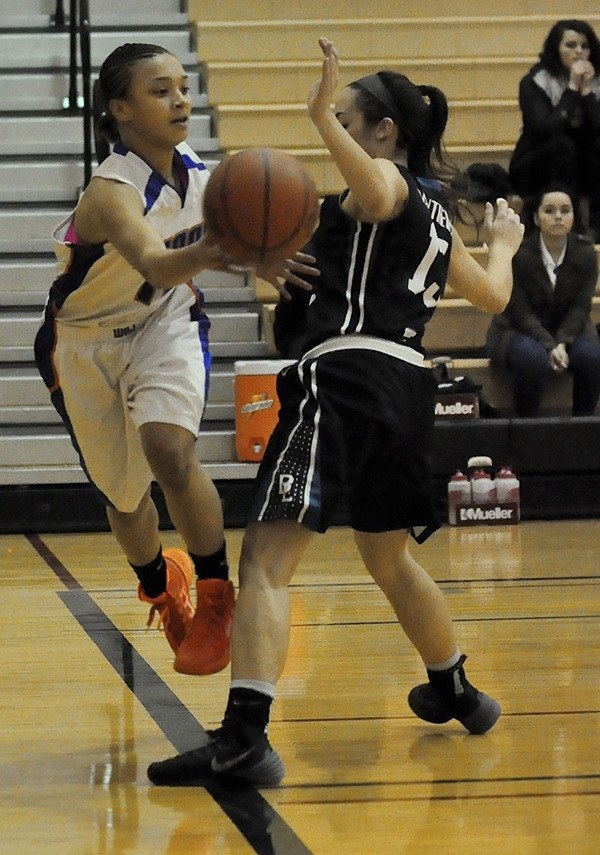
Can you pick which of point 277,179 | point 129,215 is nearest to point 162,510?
point 129,215

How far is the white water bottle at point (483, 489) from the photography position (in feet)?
22.3

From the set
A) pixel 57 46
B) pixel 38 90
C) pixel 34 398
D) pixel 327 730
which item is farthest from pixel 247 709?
pixel 57 46

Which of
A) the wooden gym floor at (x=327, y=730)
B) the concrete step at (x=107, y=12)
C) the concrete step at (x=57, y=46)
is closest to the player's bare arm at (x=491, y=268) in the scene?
the wooden gym floor at (x=327, y=730)

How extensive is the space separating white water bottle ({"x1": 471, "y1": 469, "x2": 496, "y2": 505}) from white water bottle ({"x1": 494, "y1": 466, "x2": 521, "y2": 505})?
0.02m

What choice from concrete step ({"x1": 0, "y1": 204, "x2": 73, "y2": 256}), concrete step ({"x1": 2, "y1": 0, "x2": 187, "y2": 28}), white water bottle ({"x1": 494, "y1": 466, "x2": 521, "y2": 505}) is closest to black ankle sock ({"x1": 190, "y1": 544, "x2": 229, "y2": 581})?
white water bottle ({"x1": 494, "y1": 466, "x2": 521, "y2": 505})

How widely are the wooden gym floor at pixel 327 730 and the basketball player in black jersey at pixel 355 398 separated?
20 cm

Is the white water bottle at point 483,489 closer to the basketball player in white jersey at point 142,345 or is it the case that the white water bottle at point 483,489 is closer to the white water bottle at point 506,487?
the white water bottle at point 506,487

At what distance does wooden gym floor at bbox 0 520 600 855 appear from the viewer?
272 centimetres

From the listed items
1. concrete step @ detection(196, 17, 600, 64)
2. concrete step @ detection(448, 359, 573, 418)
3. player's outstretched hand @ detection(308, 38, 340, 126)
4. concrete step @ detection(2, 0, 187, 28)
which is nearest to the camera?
player's outstretched hand @ detection(308, 38, 340, 126)

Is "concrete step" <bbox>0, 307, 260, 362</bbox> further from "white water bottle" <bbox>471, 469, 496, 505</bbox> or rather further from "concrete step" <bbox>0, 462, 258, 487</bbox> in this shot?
"white water bottle" <bbox>471, 469, 496, 505</bbox>

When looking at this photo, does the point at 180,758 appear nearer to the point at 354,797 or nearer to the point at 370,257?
the point at 354,797

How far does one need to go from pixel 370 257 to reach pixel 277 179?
294mm

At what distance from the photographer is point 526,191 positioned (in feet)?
26.0

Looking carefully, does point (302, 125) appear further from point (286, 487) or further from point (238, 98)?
point (286, 487)
